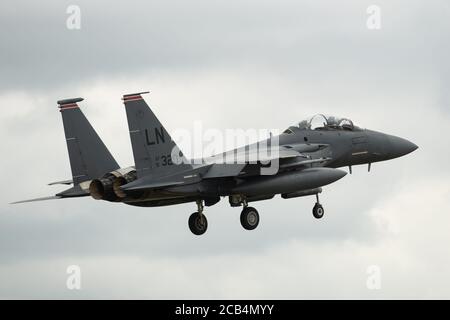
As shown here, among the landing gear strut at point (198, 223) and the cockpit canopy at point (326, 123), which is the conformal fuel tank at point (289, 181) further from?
the cockpit canopy at point (326, 123)

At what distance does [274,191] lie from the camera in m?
36.3

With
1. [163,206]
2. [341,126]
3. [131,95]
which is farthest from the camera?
[341,126]

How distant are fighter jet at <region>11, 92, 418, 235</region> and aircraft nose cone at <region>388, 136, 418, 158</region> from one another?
1.19m

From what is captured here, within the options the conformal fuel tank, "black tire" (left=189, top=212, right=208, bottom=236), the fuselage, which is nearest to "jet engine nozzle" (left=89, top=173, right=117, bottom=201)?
the fuselage

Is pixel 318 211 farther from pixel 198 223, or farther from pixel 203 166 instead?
pixel 203 166

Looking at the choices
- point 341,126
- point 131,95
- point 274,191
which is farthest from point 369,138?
point 131,95

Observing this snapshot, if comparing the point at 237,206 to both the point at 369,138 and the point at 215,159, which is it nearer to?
the point at 215,159

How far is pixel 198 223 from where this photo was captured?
3672cm

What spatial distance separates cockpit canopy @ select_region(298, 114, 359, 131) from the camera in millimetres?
38750

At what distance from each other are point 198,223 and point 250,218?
4.87 ft

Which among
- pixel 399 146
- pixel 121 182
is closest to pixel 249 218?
pixel 121 182

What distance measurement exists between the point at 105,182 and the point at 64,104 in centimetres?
308

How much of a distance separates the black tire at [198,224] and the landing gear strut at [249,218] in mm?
1084

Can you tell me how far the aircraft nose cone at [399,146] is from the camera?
4031 centimetres
